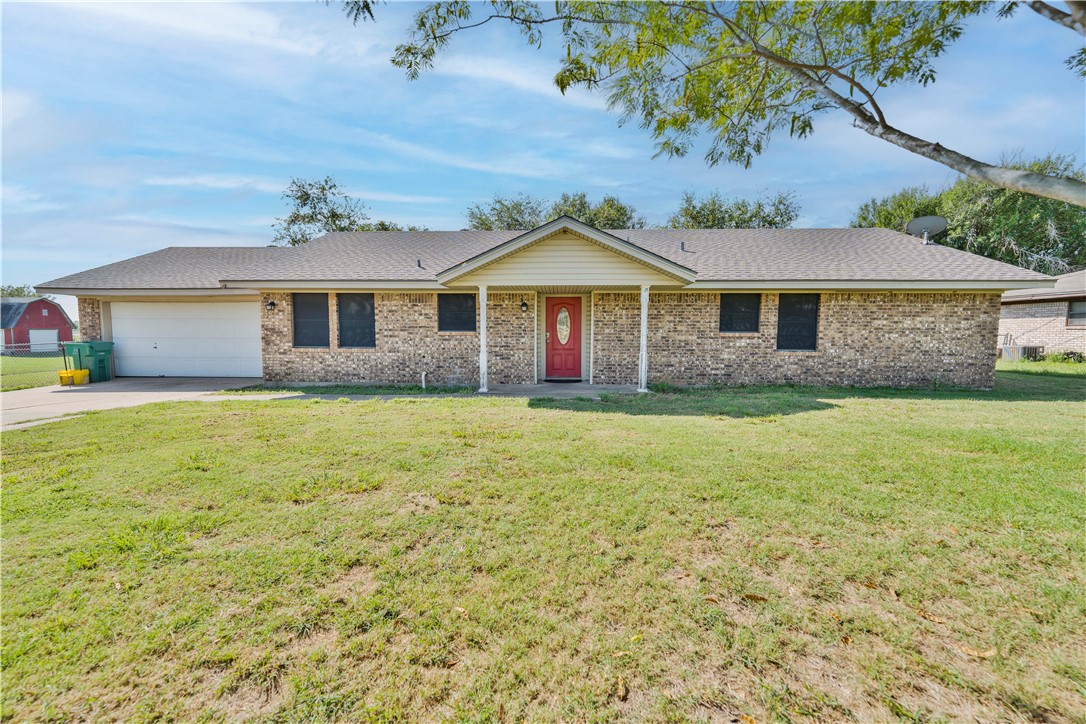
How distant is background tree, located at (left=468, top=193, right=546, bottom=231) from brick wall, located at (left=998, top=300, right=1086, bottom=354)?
26172mm

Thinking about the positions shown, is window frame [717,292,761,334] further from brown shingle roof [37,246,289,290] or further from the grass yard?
brown shingle roof [37,246,289,290]

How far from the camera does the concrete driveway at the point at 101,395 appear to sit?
7779mm

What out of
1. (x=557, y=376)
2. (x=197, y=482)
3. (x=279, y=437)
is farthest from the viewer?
(x=557, y=376)

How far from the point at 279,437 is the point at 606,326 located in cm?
784

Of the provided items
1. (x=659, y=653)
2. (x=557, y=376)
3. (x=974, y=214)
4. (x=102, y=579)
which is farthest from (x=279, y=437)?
(x=974, y=214)

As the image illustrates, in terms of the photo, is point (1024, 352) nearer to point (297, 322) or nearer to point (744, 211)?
point (744, 211)

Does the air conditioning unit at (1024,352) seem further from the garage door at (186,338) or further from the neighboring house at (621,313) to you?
the garage door at (186,338)

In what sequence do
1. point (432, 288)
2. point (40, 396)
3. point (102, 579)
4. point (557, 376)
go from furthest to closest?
1. point (557, 376)
2. point (432, 288)
3. point (40, 396)
4. point (102, 579)

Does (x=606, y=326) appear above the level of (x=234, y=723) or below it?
above

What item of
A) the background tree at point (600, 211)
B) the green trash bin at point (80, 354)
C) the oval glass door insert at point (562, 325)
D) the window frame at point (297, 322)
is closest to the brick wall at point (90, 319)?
the green trash bin at point (80, 354)

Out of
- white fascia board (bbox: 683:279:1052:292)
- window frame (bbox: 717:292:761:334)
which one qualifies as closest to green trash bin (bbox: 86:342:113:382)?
white fascia board (bbox: 683:279:1052:292)

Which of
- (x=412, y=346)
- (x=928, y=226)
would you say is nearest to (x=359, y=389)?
(x=412, y=346)

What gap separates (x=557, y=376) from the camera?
39.7 ft

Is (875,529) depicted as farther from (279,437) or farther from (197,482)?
(279,437)
